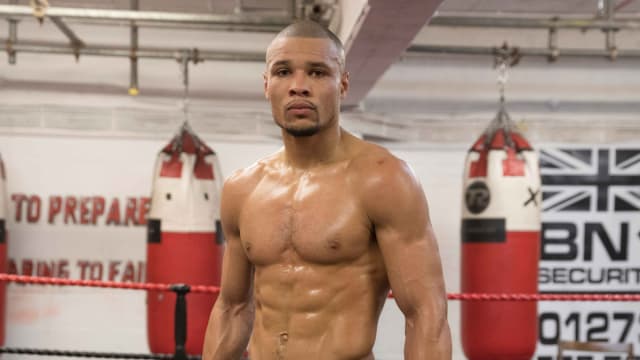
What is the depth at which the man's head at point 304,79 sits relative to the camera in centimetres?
128

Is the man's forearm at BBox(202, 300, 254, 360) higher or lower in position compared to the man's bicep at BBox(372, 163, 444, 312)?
lower

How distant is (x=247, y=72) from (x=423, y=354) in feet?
12.2

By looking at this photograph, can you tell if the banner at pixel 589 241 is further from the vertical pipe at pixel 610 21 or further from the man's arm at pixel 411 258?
the man's arm at pixel 411 258

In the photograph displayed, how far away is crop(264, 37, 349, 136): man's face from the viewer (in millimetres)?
1276

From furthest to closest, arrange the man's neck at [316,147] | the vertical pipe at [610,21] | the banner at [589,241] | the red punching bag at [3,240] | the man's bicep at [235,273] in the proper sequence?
the banner at [589,241]
the red punching bag at [3,240]
the vertical pipe at [610,21]
the man's bicep at [235,273]
the man's neck at [316,147]

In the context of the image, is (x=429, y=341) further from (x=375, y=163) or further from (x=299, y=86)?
(x=299, y=86)

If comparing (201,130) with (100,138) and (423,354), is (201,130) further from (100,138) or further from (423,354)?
(423,354)

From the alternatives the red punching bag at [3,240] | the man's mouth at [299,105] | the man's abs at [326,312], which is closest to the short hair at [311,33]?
the man's mouth at [299,105]

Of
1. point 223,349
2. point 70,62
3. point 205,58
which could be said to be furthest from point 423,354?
point 70,62

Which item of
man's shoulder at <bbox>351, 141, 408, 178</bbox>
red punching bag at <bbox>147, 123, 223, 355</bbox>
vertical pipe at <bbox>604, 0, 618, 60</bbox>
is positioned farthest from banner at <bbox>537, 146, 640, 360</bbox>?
man's shoulder at <bbox>351, 141, 408, 178</bbox>

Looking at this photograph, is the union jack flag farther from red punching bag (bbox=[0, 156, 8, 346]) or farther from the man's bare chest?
the man's bare chest

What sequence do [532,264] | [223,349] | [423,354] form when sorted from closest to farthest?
1. [423,354]
2. [223,349]
3. [532,264]

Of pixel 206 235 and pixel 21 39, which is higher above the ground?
pixel 21 39

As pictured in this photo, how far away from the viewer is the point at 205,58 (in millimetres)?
4156
